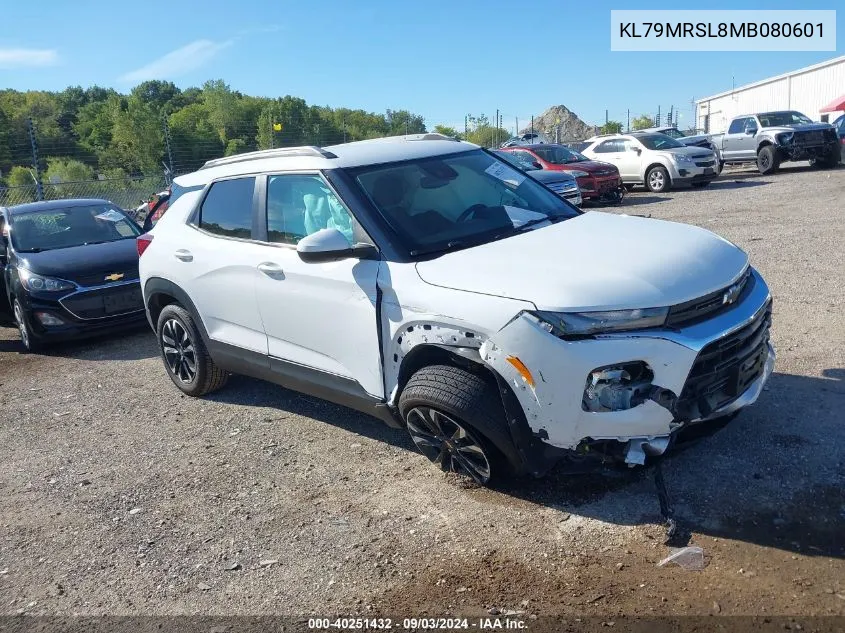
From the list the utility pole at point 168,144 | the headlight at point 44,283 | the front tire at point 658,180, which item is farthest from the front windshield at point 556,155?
the headlight at point 44,283

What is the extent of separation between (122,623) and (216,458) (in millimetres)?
1695

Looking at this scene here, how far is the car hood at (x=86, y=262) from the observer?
7988 millimetres

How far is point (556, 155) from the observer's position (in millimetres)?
17859

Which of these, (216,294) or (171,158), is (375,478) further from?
(171,158)

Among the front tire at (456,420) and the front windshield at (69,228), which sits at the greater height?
the front windshield at (69,228)

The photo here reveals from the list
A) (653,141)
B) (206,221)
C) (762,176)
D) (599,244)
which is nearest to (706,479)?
(599,244)

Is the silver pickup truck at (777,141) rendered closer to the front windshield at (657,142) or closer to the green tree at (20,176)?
the front windshield at (657,142)

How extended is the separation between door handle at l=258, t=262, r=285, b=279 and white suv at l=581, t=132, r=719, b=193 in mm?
16528

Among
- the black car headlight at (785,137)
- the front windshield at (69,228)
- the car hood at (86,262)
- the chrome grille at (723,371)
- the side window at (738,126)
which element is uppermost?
the side window at (738,126)

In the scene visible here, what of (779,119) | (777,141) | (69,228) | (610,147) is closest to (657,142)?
(610,147)

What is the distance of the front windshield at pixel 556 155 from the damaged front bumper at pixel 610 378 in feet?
47.4

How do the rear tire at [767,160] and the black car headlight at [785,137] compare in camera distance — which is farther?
the rear tire at [767,160]

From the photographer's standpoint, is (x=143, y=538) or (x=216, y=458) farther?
(x=216, y=458)

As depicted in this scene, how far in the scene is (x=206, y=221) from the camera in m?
5.51
